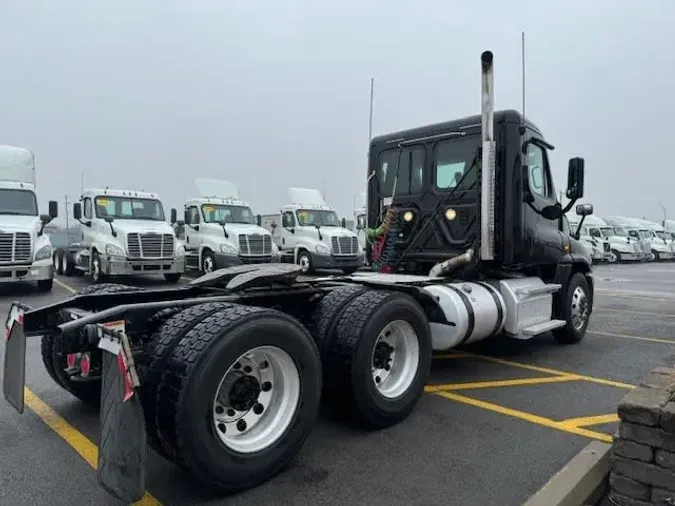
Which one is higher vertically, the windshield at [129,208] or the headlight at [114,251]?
the windshield at [129,208]

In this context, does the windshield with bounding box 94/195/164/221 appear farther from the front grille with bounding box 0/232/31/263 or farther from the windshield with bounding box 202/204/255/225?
the front grille with bounding box 0/232/31/263

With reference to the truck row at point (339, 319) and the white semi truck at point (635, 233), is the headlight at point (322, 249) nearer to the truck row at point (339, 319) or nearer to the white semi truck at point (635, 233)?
the truck row at point (339, 319)

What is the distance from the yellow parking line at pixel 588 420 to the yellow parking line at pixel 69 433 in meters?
3.06

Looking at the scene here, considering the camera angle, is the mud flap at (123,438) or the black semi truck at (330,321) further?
the black semi truck at (330,321)

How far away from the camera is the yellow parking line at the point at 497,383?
199 inches

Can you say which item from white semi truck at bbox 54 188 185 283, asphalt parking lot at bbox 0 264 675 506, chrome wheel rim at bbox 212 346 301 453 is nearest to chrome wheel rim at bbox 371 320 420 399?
asphalt parking lot at bbox 0 264 675 506

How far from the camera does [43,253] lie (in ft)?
40.8

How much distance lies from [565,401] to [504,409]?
0.65 m

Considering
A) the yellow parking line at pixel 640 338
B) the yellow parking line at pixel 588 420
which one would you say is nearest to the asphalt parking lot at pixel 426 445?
the yellow parking line at pixel 588 420

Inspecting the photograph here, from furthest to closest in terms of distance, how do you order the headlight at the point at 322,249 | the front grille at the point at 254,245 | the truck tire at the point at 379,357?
the headlight at the point at 322,249 → the front grille at the point at 254,245 → the truck tire at the point at 379,357

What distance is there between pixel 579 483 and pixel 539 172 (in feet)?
14.7

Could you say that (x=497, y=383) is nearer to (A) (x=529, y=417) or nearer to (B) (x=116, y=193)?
(A) (x=529, y=417)

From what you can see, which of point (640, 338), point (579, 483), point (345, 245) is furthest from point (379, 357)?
point (345, 245)

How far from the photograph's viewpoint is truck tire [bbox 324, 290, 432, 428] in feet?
12.4
